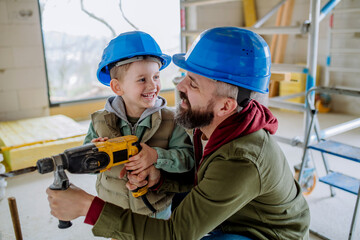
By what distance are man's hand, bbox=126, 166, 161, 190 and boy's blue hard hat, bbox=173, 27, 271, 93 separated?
52 cm

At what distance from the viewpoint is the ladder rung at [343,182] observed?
7.61 feet

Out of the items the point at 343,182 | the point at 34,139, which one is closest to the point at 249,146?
the point at 343,182

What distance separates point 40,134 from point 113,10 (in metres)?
3.05

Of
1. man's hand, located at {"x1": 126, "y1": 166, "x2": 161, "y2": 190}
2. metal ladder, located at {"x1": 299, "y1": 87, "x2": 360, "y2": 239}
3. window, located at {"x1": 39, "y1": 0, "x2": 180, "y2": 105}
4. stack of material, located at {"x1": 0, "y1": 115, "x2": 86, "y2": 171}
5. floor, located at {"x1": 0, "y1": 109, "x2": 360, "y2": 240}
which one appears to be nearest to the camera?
man's hand, located at {"x1": 126, "y1": 166, "x2": 161, "y2": 190}

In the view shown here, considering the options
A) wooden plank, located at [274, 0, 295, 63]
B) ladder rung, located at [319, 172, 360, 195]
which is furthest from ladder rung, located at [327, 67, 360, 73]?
ladder rung, located at [319, 172, 360, 195]

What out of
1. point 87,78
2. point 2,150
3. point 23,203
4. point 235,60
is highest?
point 235,60

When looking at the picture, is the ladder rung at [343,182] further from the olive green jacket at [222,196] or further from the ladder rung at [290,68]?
the olive green jacket at [222,196]

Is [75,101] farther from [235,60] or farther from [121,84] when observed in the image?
[235,60]

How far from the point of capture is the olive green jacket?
1.11 m

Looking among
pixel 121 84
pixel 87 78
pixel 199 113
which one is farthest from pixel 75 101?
pixel 199 113

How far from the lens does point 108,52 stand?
1.60 meters

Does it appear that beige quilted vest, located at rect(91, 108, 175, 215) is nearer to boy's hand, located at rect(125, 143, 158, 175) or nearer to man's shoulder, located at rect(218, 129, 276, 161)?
boy's hand, located at rect(125, 143, 158, 175)

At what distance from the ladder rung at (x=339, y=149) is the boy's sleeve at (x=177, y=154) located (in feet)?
4.12

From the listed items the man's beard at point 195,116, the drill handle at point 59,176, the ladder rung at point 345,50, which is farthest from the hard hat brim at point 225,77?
the ladder rung at point 345,50
